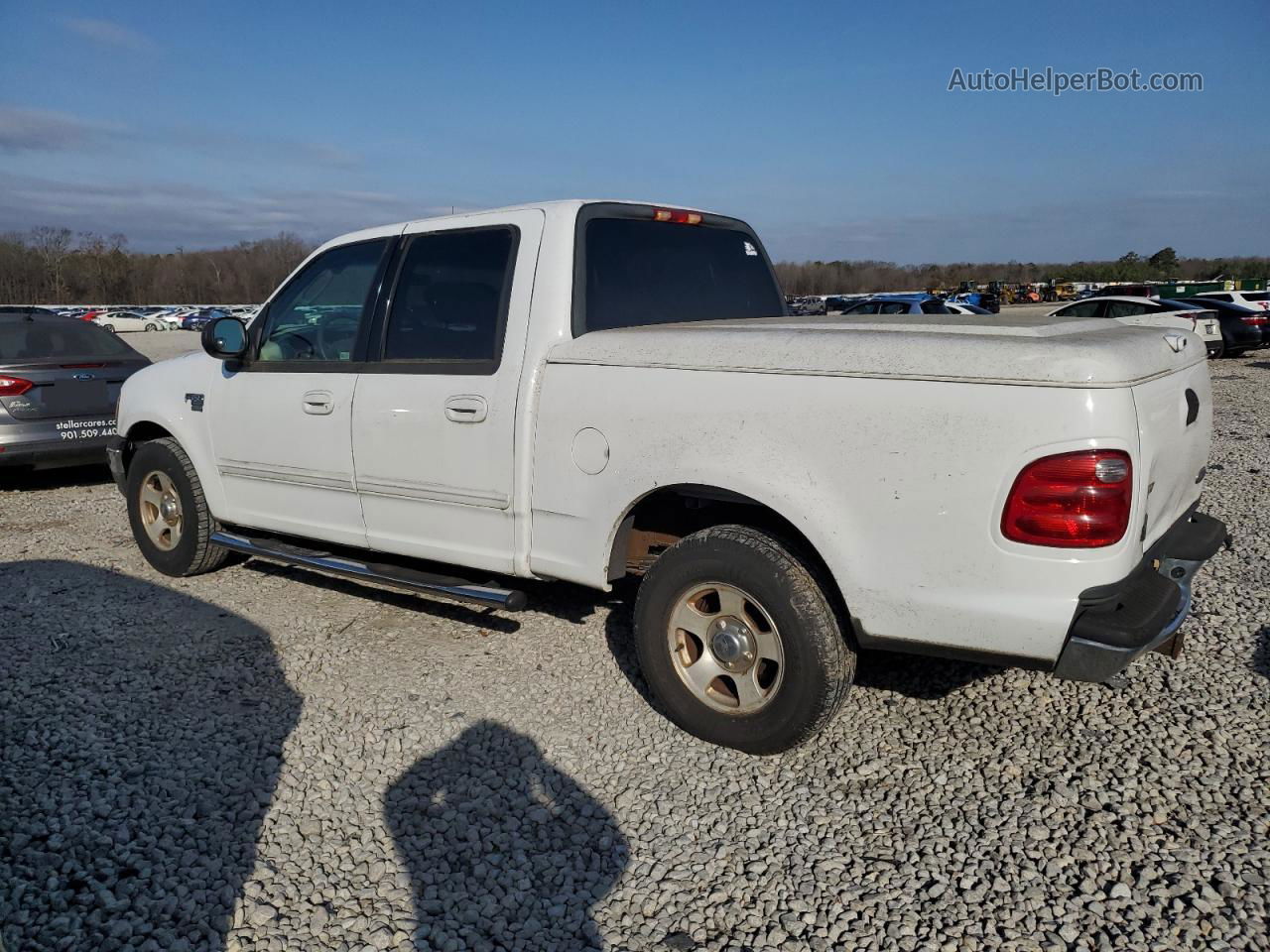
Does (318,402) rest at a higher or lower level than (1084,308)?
lower

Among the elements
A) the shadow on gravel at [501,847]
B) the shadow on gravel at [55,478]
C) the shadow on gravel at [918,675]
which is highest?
the shadow on gravel at [55,478]

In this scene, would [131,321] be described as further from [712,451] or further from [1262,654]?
[1262,654]

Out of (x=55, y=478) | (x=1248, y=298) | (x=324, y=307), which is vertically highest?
(x=1248, y=298)

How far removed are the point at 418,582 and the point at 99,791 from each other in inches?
58.5

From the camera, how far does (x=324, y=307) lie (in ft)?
15.8

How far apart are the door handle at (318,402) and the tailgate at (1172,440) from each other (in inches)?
138

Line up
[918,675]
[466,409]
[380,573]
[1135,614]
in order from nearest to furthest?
[1135,614] < [466,409] < [918,675] < [380,573]

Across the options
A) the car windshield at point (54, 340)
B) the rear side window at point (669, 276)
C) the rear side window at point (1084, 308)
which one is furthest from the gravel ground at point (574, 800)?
the rear side window at point (1084, 308)

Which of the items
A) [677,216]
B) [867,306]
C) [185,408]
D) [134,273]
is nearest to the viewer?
[677,216]

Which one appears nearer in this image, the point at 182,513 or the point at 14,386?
the point at 182,513

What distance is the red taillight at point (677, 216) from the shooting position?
4.43m

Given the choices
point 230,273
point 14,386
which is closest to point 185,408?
point 14,386

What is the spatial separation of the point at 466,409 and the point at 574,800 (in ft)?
5.55

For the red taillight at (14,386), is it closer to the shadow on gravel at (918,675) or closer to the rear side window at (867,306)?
the shadow on gravel at (918,675)
